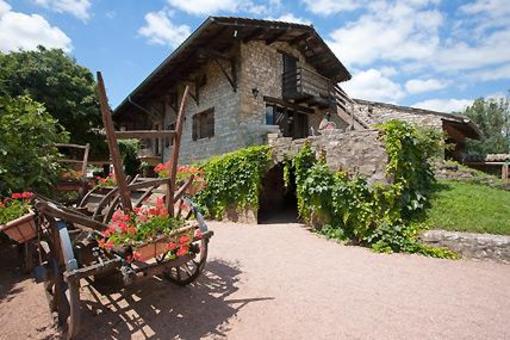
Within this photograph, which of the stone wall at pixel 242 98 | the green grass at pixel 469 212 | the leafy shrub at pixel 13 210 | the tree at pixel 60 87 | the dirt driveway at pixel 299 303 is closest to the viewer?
the dirt driveway at pixel 299 303

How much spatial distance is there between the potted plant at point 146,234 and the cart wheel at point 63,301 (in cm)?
49

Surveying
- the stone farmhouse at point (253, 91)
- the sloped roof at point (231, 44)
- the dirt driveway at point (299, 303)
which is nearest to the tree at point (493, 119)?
the stone farmhouse at point (253, 91)

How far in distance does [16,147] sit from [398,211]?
287 inches

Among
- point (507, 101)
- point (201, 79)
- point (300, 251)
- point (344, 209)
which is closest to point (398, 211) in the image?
point (344, 209)

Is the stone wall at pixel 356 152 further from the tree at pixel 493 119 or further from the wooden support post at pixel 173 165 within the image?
the tree at pixel 493 119

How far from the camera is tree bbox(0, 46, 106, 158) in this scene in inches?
575

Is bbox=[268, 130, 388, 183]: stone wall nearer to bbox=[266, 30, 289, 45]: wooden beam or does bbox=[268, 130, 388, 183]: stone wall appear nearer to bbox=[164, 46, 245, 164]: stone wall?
bbox=[164, 46, 245, 164]: stone wall

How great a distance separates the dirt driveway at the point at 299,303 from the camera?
3080 millimetres

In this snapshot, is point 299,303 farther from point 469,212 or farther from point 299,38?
point 299,38

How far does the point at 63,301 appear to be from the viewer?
3025mm

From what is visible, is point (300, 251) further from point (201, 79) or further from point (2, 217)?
point (201, 79)

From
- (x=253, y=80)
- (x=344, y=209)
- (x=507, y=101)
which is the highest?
(x=507, y=101)

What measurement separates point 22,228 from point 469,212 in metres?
7.79

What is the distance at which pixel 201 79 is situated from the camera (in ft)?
43.9
